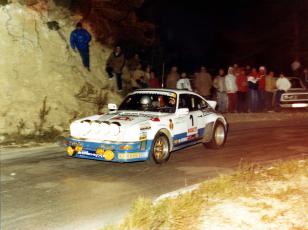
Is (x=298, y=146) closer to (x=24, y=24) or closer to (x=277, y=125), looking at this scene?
(x=277, y=125)

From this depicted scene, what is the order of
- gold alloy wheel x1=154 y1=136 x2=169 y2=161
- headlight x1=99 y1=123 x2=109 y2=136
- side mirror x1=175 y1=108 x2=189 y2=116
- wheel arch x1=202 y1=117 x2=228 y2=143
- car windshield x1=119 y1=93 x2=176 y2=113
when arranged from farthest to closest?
wheel arch x1=202 y1=117 x2=228 y2=143 < car windshield x1=119 y1=93 x2=176 y2=113 < side mirror x1=175 y1=108 x2=189 y2=116 < gold alloy wheel x1=154 y1=136 x2=169 y2=161 < headlight x1=99 y1=123 x2=109 y2=136

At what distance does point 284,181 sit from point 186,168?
258cm

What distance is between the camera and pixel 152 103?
10867 mm

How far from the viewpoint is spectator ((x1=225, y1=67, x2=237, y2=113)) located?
19500 mm

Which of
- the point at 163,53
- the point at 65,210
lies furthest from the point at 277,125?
the point at 163,53

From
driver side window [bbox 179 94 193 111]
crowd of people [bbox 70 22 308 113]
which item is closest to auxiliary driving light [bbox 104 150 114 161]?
driver side window [bbox 179 94 193 111]

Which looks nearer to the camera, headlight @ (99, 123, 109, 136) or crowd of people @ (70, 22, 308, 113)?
headlight @ (99, 123, 109, 136)

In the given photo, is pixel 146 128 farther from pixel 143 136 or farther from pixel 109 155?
pixel 109 155

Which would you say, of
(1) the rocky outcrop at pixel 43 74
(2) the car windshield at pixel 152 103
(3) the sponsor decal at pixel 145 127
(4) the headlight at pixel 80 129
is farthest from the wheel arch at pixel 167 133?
(1) the rocky outcrop at pixel 43 74

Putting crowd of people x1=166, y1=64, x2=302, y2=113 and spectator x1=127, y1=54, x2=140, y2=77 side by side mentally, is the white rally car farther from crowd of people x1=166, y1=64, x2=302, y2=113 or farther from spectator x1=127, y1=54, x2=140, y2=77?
spectator x1=127, y1=54, x2=140, y2=77

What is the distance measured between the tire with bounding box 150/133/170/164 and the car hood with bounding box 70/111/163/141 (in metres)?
0.44

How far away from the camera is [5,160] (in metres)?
11.0

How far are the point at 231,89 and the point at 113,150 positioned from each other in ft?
36.1

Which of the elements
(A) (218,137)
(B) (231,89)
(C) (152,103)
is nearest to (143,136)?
(C) (152,103)
